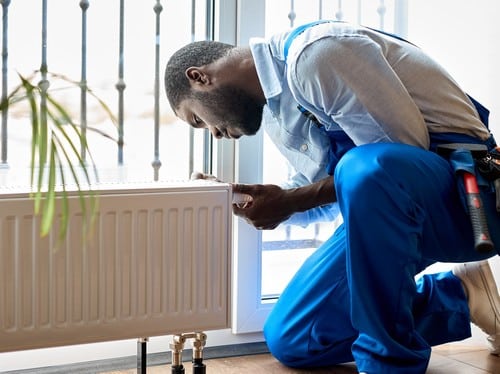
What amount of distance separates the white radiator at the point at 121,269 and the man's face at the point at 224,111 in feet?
0.75

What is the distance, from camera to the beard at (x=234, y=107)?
183 centimetres

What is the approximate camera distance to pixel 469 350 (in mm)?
2127

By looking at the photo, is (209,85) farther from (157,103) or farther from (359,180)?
(359,180)

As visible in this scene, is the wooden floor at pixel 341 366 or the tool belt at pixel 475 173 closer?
the tool belt at pixel 475 173

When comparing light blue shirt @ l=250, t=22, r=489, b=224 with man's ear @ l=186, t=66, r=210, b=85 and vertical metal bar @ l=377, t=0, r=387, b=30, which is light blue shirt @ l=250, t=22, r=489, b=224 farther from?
vertical metal bar @ l=377, t=0, r=387, b=30

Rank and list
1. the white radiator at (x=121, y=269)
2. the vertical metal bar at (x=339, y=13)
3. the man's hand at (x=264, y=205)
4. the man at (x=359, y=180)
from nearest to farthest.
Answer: the white radiator at (x=121, y=269) < the man at (x=359, y=180) < the man's hand at (x=264, y=205) < the vertical metal bar at (x=339, y=13)

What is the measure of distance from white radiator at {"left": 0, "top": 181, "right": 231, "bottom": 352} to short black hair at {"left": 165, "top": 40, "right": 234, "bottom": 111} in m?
0.26

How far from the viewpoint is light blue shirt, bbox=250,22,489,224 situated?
164 centimetres

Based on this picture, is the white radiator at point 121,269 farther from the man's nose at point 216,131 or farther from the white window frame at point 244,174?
the white window frame at point 244,174

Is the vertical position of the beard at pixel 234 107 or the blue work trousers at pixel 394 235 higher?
the beard at pixel 234 107

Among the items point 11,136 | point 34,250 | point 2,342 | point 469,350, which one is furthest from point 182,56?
point 469,350

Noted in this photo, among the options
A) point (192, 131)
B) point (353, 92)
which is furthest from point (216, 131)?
point (353, 92)

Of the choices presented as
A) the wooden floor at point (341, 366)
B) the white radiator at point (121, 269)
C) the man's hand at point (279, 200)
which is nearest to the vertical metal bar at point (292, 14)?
the man's hand at point (279, 200)

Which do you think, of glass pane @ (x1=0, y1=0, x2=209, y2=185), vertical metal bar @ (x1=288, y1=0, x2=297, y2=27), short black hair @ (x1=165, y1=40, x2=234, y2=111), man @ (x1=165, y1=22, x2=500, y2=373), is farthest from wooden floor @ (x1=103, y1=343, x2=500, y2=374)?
vertical metal bar @ (x1=288, y1=0, x2=297, y2=27)
